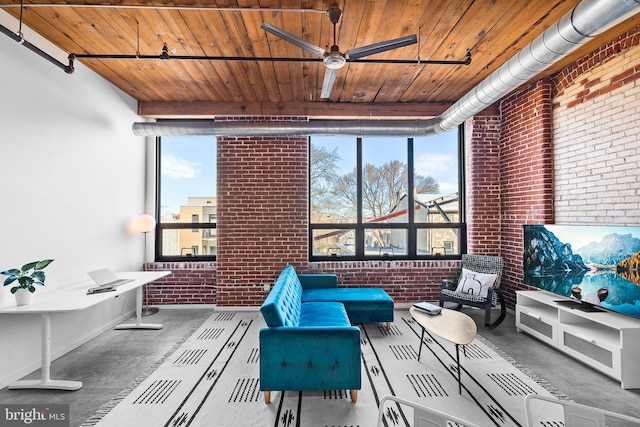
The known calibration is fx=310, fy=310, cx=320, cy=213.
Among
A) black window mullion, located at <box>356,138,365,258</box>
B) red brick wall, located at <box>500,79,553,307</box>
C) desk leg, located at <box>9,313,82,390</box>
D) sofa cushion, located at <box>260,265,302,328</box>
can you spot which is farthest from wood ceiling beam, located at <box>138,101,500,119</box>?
desk leg, located at <box>9,313,82,390</box>

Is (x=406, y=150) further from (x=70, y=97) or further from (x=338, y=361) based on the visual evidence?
(x=70, y=97)

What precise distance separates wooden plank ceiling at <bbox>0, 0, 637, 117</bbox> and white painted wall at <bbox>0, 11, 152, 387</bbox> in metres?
0.44

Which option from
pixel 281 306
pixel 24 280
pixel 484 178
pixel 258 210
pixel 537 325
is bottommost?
pixel 537 325

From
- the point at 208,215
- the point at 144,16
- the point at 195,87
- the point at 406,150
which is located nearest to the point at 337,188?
the point at 406,150

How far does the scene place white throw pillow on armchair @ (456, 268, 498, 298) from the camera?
4.26 m

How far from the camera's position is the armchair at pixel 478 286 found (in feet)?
13.5

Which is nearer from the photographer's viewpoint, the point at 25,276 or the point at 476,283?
the point at 25,276

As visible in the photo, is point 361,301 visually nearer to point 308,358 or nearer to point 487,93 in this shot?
point 308,358

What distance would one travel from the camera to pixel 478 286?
432cm

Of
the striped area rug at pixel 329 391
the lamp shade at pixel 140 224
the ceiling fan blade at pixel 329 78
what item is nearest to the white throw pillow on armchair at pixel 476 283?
the striped area rug at pixel 329 391

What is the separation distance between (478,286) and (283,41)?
3.95 metres

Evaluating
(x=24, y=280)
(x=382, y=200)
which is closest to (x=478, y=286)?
(x=382, y=200)

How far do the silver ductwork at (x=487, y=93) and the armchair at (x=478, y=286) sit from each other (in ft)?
6.70
